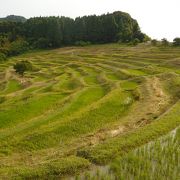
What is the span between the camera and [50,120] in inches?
1239

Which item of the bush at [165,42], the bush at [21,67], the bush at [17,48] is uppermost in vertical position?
the bush at [165,42]

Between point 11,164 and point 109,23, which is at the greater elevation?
point 109,23

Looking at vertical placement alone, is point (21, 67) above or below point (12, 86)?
above

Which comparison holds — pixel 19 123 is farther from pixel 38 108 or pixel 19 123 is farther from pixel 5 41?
pixel 5 41

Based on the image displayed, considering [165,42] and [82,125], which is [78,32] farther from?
[82,125]

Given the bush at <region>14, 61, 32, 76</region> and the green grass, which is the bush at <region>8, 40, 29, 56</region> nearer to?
the bush at <region>14, 61, 32, 76</region>

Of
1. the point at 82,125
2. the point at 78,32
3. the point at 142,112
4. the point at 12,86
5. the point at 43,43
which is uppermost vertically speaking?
the point at 78,32

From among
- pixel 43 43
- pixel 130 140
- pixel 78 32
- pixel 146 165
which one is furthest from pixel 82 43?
pixel 146 165

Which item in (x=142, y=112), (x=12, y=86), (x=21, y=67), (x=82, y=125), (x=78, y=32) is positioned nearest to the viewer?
(x=82, y=125)

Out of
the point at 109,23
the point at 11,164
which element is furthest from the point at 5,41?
the point at 11,164

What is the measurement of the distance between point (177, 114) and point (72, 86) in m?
22.7

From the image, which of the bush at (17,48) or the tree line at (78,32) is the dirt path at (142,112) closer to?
the tree line at (78,32)

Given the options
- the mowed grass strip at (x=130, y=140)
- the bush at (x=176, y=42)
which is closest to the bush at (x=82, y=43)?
the bush at (x=176, y=42)

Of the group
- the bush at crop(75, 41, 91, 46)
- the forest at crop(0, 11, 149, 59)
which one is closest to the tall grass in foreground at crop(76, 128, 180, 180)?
the forest at crop(0, 11, 149, 59)
